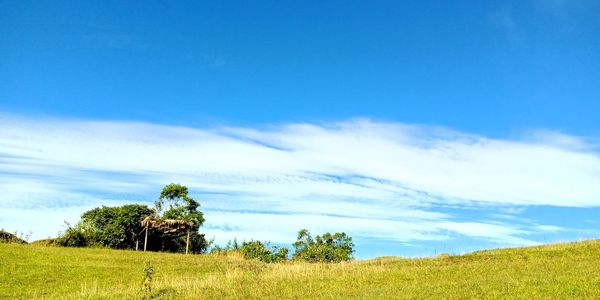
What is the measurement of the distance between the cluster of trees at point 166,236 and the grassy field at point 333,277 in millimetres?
14452

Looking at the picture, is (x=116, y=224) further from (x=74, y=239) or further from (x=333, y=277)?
(x=333, y=277)

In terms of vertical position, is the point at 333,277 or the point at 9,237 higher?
the point at 9,237

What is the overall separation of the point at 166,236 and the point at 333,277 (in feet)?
123

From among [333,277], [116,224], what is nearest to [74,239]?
[116,224]

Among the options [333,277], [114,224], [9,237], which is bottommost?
[333,277]

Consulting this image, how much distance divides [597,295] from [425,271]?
9215 millimetres

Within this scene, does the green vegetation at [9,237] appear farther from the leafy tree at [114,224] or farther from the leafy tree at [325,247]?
the leafy tree at [325,247]

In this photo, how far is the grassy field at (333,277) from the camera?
57.9ft

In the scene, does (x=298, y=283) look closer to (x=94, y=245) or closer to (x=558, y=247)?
(x=558, y=247)

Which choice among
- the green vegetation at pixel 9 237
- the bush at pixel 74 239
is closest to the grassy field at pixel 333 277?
the bush at pixel 74 239

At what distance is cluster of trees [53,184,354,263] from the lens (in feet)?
163

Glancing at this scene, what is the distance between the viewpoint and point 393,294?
1783 centimetres

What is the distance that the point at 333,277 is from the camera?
23.6 meters

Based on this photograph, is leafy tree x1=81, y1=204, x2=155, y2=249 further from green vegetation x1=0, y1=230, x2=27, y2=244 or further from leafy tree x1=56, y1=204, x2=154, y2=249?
green vegetation x1=0, y1=230, x2=27, y2=244
